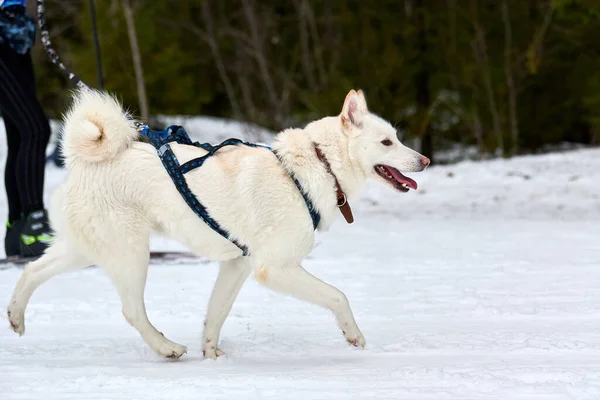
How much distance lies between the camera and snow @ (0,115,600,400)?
3.29 metres

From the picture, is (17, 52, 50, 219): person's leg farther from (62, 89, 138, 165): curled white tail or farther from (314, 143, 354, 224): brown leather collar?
(314, 143, 354, 224): brown leather collar

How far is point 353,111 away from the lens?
405 centimetres

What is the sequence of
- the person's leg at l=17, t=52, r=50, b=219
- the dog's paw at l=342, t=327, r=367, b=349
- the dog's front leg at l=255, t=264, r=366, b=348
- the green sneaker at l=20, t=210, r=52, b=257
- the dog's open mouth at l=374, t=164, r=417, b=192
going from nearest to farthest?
the dog's front leg at l=255, t=264, r=366, b=348 < the dog's paw at l=342, t=327, r=367, b=349 < the dog's open mouth at l=374, t=164, r=417, b=192 < the person's leg at l=17, t=52, r=50, b=219 < the green sneaker at l=20, t=210, r=52, b=257

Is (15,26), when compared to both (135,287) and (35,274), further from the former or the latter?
(135,287)

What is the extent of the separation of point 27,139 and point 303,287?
3127 mm

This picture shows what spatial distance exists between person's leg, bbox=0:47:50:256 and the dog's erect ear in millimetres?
2856

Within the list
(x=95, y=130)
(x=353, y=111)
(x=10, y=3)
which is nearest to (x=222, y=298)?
(x=95, y=130)

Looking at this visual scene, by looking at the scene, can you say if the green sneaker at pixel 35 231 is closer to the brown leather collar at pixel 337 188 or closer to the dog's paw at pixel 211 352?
the dog's paw at pixel 211 352

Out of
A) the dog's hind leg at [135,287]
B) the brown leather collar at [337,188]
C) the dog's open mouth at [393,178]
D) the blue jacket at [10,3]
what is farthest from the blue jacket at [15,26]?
the dog's open mouth at [393,178]

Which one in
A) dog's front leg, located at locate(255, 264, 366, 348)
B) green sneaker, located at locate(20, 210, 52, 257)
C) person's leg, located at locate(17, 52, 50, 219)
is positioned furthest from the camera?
green sneaker, located at locate(20, 210, 52, 257)

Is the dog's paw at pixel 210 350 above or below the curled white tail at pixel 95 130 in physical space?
below

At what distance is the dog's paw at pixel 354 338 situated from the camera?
396 cm

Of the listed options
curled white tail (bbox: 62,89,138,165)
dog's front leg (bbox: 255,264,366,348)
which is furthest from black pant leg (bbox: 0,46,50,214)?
dog's front leg (bbox: 255,264,366,348)

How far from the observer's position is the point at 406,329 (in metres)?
4.50
